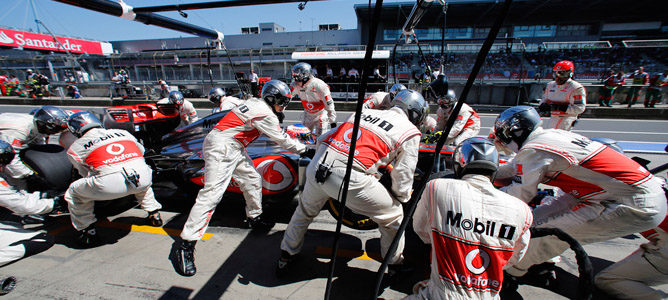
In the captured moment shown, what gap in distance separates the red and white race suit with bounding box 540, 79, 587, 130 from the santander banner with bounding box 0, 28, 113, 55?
31.3 meters

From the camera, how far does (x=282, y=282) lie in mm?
2338

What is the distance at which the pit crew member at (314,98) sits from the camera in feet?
16.5

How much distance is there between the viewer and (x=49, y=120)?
3.20 metres

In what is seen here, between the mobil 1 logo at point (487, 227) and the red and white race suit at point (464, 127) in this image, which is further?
the red and white race suit at point (464, 127)

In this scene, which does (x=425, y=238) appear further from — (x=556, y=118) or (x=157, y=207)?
(x=556, y=118)

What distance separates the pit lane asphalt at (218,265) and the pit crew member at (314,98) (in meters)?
2.41

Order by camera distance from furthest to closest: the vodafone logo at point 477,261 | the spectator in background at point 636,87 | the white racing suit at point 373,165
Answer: the spectator in background at point 636,87 → the white racing suit at point 373,165 → the vodafone logo at point 477,261

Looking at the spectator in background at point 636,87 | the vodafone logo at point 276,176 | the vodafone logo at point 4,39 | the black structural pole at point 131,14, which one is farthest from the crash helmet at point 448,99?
the vodafone logo at point 4,39

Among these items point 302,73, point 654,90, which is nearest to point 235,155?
point 302,73

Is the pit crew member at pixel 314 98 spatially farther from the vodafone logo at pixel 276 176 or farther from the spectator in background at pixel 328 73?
the spectator in background at pixel 328 73

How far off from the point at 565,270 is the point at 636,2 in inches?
1400

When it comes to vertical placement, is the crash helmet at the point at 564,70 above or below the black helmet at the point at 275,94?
above

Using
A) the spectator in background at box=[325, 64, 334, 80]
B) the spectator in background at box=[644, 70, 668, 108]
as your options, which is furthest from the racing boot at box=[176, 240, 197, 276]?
the spectator in background at box=[644, 70, 668, 108]

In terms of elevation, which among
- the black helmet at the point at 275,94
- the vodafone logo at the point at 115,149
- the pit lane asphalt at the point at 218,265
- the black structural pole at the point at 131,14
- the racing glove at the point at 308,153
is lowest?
the pit lane asphalt at the point at 218,265
